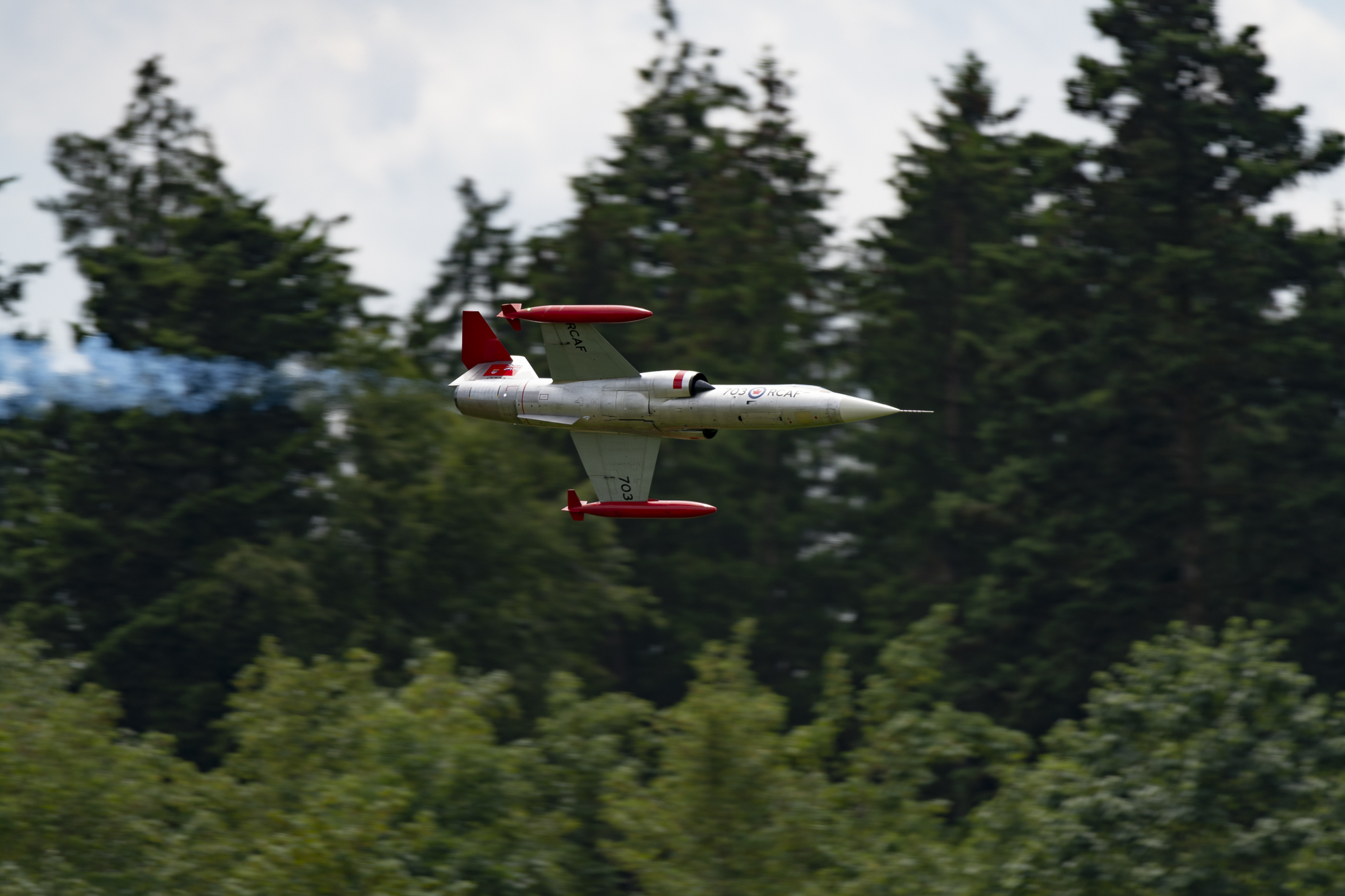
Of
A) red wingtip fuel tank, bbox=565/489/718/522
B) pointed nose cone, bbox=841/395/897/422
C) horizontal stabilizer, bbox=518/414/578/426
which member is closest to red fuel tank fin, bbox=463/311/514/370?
horizontal stabilizer, bbox=518/414/578/426

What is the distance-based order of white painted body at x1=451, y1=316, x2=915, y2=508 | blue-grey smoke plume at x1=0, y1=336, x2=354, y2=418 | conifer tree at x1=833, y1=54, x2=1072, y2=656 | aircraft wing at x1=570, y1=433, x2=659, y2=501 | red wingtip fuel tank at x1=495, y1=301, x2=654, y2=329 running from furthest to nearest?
conifer tree at x1=833, y1=54, x2=1072, y2=656
blue-grey smoke plume at x1=0, y1=336, x2=354, y2=418
aircraft wing at x1=570, y1=433, x2=659, y2=501
red wingtip fuel tank at x1=495, y1=301, x2=654, y2=329
white painted body at x1=451, y1=316, x2=915, y2=508

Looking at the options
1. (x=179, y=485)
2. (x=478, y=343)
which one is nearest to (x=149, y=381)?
(x=179, y=485)

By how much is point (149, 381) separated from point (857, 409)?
28184 millimetres

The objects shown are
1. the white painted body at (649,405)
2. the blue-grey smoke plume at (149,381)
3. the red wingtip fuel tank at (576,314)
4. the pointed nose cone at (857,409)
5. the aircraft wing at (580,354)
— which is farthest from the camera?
the blue-grey smoke plume at (149,381)

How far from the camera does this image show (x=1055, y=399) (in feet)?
179

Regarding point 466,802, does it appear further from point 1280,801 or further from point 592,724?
point 1280,801

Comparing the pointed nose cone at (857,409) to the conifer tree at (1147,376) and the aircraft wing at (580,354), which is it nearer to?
the aircraft wing at (580,354)

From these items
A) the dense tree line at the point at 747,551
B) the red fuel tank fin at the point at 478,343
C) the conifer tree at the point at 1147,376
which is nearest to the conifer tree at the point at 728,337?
the dense tree line at the point at 747,551

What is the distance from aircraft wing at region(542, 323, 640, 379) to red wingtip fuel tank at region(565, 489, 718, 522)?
4.70 ft

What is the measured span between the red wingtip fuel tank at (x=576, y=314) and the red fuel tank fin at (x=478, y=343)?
1.73 meters

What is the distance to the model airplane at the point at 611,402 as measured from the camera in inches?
677

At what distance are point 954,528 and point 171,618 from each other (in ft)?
87.2

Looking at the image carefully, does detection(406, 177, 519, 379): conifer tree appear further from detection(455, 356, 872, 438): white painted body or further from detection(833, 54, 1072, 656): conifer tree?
detection(455, 356, 872, 438): white painted body

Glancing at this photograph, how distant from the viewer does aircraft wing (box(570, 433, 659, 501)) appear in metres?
19.5
